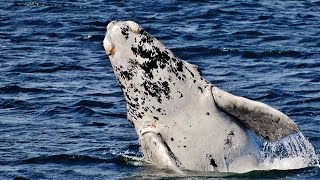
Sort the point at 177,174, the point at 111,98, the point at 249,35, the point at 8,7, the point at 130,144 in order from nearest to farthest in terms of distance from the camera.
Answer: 1. the point at 177,174
2. the point at 130,144
3. the point at 111,98
4. the point at 249,35
5. the point at 8,7

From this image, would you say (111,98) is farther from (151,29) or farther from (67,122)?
(151,29)

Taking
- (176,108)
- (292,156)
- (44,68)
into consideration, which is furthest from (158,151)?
(44,68)

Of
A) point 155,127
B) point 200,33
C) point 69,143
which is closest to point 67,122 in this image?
point 69,143

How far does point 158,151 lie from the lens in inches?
535

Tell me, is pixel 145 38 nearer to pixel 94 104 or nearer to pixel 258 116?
pixel 258 116

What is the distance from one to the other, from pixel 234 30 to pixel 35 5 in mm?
7418

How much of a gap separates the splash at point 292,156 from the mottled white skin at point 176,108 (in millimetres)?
424

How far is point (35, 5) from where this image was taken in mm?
33250

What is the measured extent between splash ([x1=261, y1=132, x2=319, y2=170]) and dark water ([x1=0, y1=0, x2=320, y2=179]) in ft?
0.87

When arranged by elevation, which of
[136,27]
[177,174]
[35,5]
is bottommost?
[35,5]

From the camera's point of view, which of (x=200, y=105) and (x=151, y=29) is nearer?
(x=200, y=105)

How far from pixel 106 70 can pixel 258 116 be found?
9862mm

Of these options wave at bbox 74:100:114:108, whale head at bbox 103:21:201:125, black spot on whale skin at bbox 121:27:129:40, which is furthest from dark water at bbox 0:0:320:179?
black spot on whale skin at bbox 121:27:129:40

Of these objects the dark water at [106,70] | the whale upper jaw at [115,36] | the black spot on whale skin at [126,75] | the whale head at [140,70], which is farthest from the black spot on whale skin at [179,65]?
the dark water at [106,70]
